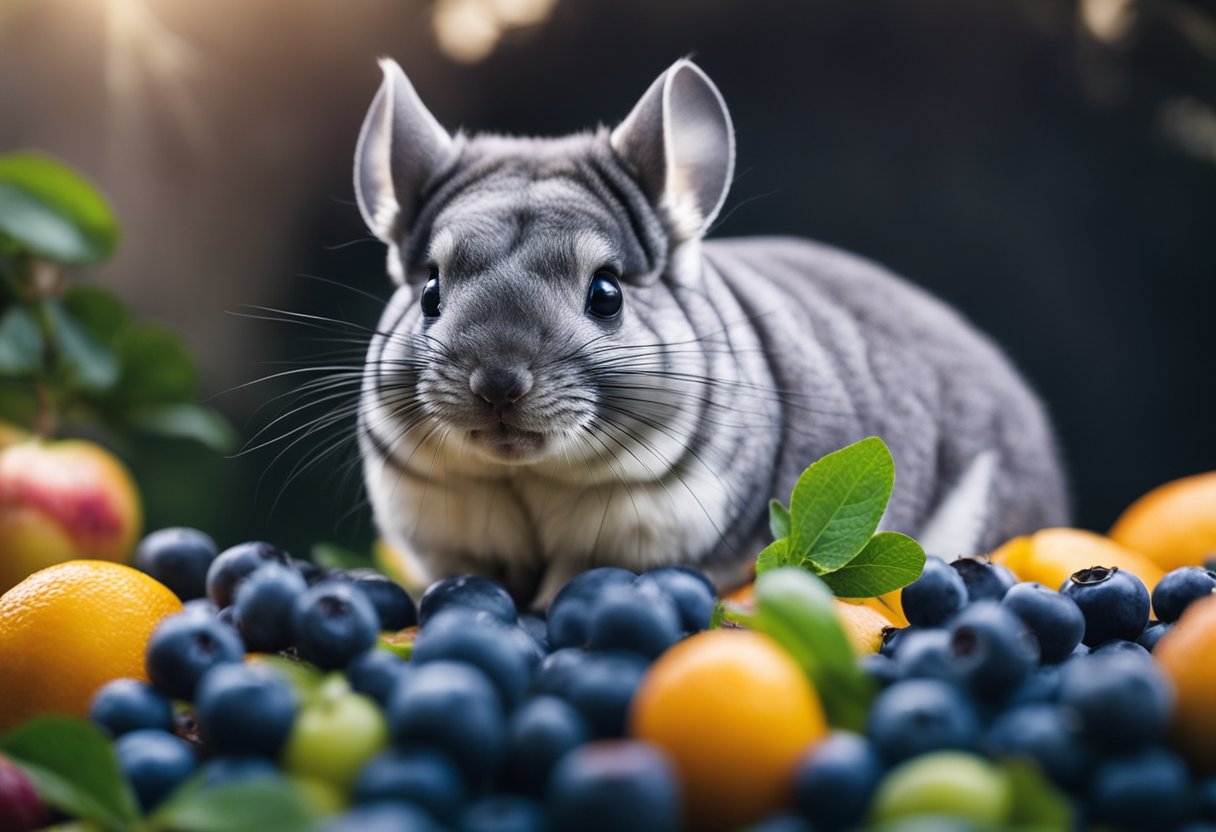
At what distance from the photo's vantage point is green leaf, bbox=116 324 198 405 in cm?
181

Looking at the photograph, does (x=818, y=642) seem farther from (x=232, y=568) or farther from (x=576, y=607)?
(x=232, y=568)

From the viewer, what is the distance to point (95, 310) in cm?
176

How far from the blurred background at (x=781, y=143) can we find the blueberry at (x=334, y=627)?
1.50 metres

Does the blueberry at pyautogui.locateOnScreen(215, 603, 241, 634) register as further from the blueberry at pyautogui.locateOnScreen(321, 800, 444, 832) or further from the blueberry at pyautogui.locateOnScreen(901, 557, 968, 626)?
the blueberry at pyautogui.locateOnScreen(901, 557, 968, 626)

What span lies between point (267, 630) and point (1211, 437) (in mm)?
2144

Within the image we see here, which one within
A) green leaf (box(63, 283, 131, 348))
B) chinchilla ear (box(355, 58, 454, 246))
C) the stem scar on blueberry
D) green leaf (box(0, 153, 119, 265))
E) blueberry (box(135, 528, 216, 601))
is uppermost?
chinchilla ear (box(355, 58, 454, 246))

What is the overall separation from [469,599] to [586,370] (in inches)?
12.2

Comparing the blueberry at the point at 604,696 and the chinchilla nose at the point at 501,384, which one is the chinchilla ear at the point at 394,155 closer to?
the chinchilla nose at the point at 501,384

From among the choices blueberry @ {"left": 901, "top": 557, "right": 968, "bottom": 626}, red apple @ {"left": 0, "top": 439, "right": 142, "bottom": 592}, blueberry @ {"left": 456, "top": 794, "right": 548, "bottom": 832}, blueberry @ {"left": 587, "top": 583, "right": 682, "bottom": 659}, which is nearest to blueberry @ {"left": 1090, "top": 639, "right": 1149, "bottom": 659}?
blueberry @ {"left": 901, "top": 557, "right": 968, "bottom": 626}

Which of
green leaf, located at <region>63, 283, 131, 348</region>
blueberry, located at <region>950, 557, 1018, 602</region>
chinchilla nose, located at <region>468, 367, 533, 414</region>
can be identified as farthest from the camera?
green leaf, located at <region>63, 283, 131, 348</region>

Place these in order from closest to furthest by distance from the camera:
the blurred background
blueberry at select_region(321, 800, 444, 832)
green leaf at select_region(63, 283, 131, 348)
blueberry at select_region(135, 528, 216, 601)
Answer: blueberry at select_region(321, 800, 444, 832) → blueberry at select_region(135, 528, 216, 601) → green leaf at select_region(63, 283, 131, 348) → the blurred background

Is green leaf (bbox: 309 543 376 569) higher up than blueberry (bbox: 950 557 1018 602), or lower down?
lower down

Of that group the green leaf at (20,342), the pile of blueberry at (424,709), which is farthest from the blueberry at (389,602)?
the green leaf at (20,342)

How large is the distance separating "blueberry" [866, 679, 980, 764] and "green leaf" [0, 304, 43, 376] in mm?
1356
